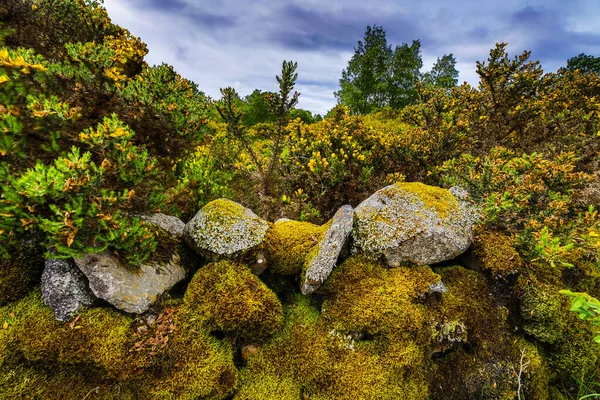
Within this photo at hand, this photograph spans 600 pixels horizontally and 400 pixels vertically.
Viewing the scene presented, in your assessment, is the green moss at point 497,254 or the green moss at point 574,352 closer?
the green moss at point 574,352

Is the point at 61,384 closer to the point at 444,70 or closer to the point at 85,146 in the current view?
the point at 85,146

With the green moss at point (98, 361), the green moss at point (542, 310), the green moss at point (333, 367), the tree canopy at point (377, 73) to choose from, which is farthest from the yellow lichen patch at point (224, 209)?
the tree canopy at point (377, 73)

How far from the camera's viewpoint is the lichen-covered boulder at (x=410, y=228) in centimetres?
338

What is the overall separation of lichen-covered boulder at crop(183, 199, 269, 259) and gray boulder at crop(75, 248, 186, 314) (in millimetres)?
586

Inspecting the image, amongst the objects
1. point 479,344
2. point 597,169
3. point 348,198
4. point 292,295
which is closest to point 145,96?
point 292,295

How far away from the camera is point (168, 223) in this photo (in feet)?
11.7

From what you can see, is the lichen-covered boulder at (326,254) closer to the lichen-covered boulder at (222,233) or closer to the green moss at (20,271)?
the lichen-covered boulder at (222,233)

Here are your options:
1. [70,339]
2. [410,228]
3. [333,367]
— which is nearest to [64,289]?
[70,339]

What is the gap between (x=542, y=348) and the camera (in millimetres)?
3260

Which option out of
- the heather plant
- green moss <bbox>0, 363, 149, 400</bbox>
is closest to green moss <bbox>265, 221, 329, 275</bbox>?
the heather plant

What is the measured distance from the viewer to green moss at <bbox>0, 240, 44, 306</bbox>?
2.77 m

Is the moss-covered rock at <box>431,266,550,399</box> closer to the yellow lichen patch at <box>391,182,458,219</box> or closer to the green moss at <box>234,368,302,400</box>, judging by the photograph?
the yellow lichen patch at <box>391,182,458,219</box>

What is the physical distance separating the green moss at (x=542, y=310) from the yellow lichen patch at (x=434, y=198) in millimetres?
1260

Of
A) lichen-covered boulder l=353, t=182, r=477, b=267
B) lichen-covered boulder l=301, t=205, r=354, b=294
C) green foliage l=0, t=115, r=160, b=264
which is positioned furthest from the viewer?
lichen-covered boulder l=353, t=182, r=477, b=267
